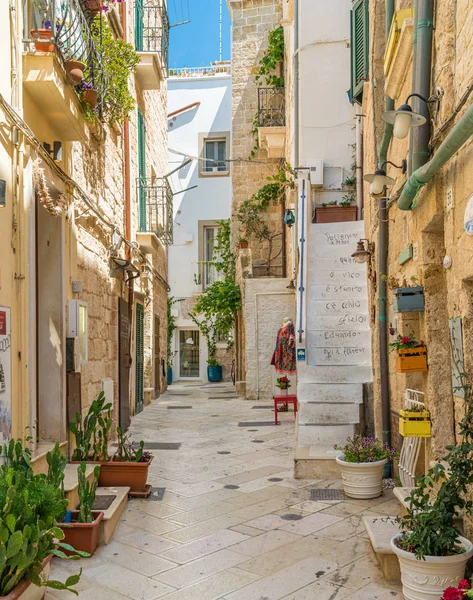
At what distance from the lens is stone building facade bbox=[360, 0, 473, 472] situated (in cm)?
383

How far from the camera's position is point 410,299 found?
206 inches

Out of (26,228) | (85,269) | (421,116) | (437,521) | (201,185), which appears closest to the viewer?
(437,521)

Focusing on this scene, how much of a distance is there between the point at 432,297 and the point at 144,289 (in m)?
8.68

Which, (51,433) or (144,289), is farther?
(144,289)

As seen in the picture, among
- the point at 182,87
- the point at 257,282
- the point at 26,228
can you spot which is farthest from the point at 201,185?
the point at 26,228

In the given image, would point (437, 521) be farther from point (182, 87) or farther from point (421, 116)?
point (182, 87)

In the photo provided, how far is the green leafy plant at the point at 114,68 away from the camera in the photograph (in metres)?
7.35

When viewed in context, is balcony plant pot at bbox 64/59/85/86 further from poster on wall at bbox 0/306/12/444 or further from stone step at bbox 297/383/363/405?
stone step at bbox 297/383/363/405

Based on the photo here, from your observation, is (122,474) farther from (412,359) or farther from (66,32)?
(66,32)

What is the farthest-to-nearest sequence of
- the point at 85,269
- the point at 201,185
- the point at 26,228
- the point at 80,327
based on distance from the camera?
1. the point at 201,185
2. the point at 85,269
3. the point at 80,327
4. the point at 26,228

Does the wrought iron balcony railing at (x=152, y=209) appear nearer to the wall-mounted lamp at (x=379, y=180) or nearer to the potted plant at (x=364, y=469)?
the wall-mounted lamp at (x=379, y=180)

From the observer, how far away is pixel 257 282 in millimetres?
14539

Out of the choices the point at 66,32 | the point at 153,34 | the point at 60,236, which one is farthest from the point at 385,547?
the point at 153,34

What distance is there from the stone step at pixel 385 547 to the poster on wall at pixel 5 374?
100 inches
